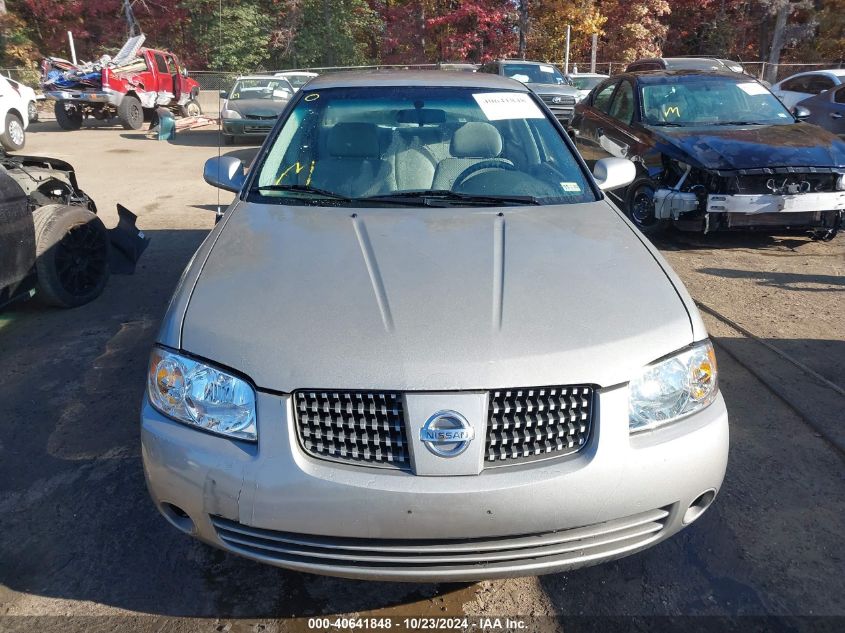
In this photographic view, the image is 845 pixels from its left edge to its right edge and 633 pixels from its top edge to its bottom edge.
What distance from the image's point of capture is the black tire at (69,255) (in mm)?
4780

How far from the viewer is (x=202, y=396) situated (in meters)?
2.05

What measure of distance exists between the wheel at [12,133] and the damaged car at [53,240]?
32.1 ft

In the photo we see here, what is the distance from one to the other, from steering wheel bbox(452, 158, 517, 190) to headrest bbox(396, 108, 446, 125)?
16.2 inches

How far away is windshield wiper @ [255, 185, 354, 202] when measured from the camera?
3.10 m

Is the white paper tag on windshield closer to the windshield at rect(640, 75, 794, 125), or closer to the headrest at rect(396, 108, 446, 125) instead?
the headrest at rect(396, 108, 446, 125)

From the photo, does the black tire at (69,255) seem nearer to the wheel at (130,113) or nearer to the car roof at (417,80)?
the car roof at (417,80)

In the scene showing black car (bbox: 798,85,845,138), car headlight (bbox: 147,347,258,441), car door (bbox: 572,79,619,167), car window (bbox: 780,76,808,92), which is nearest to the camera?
car headlight (bbox: 147,347,258,441)

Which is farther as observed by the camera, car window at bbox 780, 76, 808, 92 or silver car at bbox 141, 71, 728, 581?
car window at bbox 780, 76, 808, 92

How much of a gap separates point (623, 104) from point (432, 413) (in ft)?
22.7

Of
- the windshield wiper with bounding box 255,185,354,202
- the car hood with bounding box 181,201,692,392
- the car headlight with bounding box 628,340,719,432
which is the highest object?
the windshield wiper with bounding box 255,185,354,202

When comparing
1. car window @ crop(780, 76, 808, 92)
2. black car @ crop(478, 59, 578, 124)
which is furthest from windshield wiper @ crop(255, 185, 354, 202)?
car window @ crop(780, 76, 808, 92)

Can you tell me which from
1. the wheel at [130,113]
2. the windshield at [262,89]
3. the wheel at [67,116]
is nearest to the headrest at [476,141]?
the windshield at [262,89]

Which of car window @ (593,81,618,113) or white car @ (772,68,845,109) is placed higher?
car window @ (593,81,618,113)

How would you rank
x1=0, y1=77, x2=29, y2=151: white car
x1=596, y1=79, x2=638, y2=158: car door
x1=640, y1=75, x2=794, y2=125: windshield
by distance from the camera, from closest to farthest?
x1=640, y1=75, x2=794, y2=125: windshield < x1=596, y1=79, x2=638, y2=158: car door < x1=0, y1=77, x2=29, y2=151: white car
